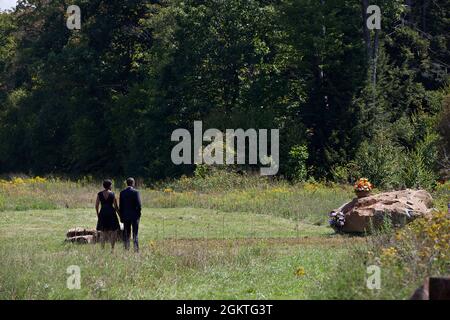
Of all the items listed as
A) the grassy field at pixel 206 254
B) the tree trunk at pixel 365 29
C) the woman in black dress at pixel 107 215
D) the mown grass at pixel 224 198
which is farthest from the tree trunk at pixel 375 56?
the woman in black dress at pixel 107 215

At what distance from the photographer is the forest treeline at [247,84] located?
148 feet

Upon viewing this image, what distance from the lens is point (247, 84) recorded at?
49.1 metres

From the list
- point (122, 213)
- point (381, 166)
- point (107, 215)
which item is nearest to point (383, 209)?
point (122, 213)

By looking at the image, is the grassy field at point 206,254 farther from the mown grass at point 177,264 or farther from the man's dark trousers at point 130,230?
the man's dark trousers at point 130,230

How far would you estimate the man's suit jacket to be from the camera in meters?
19.1

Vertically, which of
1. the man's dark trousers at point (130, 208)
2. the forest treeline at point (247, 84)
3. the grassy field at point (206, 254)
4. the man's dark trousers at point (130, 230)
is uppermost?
the forest treeline at point (247, 84)

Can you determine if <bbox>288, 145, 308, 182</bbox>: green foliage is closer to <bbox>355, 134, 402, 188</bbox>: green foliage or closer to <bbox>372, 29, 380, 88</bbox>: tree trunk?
<bbox>355, 134, 402, 188</bbox>: green foliage

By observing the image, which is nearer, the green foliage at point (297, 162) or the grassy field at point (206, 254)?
the grassy field at point (206, 254)

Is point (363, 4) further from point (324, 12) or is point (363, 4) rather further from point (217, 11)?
point (217, 11)

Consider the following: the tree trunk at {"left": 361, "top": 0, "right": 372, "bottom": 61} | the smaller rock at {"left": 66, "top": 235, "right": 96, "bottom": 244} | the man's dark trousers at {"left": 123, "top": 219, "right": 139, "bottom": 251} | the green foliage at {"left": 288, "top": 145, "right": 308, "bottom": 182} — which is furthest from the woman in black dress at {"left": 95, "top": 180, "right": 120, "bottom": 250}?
the tree trunk at {"left": 361, "top": 0, "right": 372, "bottom": 61}

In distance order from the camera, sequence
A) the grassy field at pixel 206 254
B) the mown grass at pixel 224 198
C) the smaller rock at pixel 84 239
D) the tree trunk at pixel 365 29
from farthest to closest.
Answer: the tree trunk at pixel 365 29, the mown grass at pixel 224 198, the smaller rock at pixel 84 239, the grassy field at pixel 206 254

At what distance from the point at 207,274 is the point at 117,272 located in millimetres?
1801

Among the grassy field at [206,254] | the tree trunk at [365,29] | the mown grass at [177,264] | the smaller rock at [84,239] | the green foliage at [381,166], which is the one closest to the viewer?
the grassy field at [206,254]
